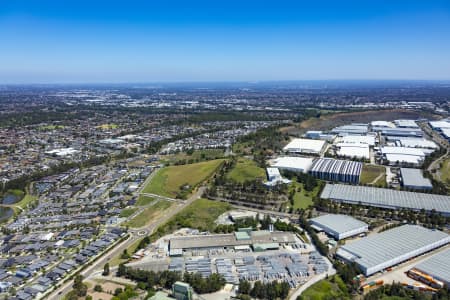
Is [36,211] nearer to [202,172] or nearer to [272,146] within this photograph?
[202,172]

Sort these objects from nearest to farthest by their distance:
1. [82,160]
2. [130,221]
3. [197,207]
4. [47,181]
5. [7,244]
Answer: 1. [7,244]
2. [130,221]
3. [197,207]
4. [47,181]
5. [82,160]

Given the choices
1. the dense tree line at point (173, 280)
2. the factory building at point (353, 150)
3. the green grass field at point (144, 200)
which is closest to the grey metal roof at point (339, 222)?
the dense tree line at point (173, 280)

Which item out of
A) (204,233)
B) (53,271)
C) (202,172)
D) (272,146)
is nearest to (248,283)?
(204,233)

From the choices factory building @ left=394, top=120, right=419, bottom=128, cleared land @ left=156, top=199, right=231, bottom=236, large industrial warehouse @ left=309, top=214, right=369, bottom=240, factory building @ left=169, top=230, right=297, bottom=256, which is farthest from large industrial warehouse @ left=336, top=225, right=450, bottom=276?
factory building @ left=394, top=120, right=419, bottom=128

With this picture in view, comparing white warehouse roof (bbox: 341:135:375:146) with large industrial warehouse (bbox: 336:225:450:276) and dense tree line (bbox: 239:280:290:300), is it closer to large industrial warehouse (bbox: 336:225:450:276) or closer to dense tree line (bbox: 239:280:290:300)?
large industrial warehouse (bbox: 336:225:450:276)

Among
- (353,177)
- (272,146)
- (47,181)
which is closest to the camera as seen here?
(353,177)

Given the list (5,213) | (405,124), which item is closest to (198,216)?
(5,213)

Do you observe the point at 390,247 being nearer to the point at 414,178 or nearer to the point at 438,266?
the point at 438,266
